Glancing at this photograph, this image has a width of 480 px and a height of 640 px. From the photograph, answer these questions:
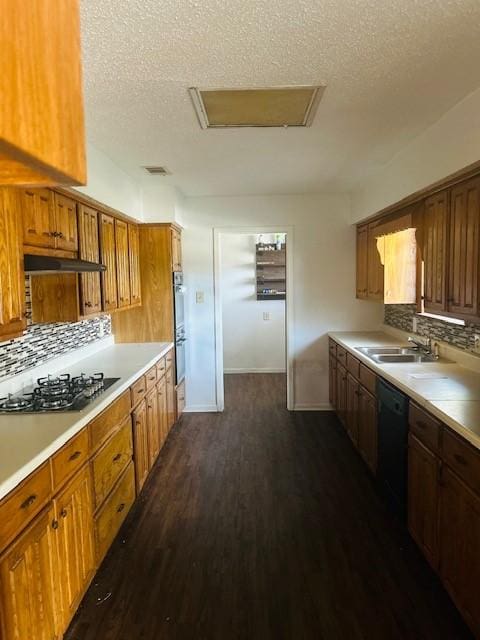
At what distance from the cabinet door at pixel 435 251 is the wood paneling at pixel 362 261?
4.35 feet

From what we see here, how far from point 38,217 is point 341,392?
10.2 feet

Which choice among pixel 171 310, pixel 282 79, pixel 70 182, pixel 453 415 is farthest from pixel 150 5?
pixel 171 310

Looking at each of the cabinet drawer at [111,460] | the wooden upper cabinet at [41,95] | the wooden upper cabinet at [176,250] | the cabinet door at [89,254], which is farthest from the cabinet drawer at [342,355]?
the wooden upper cabinet at [41,95]

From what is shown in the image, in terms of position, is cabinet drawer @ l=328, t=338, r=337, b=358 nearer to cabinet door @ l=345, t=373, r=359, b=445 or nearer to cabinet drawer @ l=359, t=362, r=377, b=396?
cabinet door @ l=345, t=373, r=359, b=445

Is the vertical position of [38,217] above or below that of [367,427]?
above

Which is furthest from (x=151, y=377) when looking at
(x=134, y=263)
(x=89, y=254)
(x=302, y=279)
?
(x=302, y=279)

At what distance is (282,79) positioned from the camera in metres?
2.02

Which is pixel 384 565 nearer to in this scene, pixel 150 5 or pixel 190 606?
pixel 190 606

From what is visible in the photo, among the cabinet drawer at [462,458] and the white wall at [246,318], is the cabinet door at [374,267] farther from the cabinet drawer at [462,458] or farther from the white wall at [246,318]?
the white wall at [246,318]

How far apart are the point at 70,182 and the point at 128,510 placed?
2456 millimetres

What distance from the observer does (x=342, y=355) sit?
4.20m

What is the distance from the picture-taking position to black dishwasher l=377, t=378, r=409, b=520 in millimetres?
2541

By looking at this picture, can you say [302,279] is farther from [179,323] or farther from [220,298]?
[179,323]

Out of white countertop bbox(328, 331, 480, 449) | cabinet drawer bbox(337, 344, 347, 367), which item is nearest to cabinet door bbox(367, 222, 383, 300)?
cabinet drawer bbox(337, 344, 347, 367)
